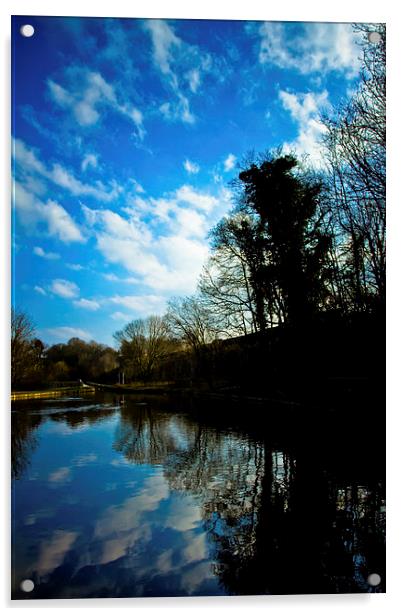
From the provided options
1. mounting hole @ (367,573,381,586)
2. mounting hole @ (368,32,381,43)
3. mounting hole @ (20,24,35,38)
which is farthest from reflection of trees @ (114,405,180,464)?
mounting hole @ (368,32,381,43)

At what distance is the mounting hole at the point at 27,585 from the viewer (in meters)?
2.44

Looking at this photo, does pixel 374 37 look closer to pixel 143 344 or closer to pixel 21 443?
pixel 143 344

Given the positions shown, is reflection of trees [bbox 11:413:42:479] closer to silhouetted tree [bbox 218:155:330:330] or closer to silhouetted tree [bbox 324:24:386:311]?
silhouetted tree [bbox 218:155:330:330]

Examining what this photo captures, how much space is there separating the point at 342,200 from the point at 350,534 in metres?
3.60

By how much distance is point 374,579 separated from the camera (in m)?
2.49

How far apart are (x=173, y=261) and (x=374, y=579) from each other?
3058 millimetres

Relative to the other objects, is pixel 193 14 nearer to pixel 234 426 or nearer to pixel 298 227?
pixel 298 227

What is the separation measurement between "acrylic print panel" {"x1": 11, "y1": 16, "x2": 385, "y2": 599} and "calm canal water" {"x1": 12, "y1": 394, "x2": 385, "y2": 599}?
0.05ft

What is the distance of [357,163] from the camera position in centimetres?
420

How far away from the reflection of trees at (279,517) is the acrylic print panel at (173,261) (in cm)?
2

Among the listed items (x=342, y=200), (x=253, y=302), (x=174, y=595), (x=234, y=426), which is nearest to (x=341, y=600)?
(x=174, y=595)

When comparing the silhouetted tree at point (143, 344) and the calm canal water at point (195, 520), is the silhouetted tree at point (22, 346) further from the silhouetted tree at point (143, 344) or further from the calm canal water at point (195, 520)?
the silhouetted tree at point (143, 344)

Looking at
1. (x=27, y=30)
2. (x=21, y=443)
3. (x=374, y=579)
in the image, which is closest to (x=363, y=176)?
(x=27, y=30)

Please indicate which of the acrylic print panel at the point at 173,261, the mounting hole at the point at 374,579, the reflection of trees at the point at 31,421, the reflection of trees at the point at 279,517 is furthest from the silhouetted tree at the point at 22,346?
the mounting hole at the point at 374,579
